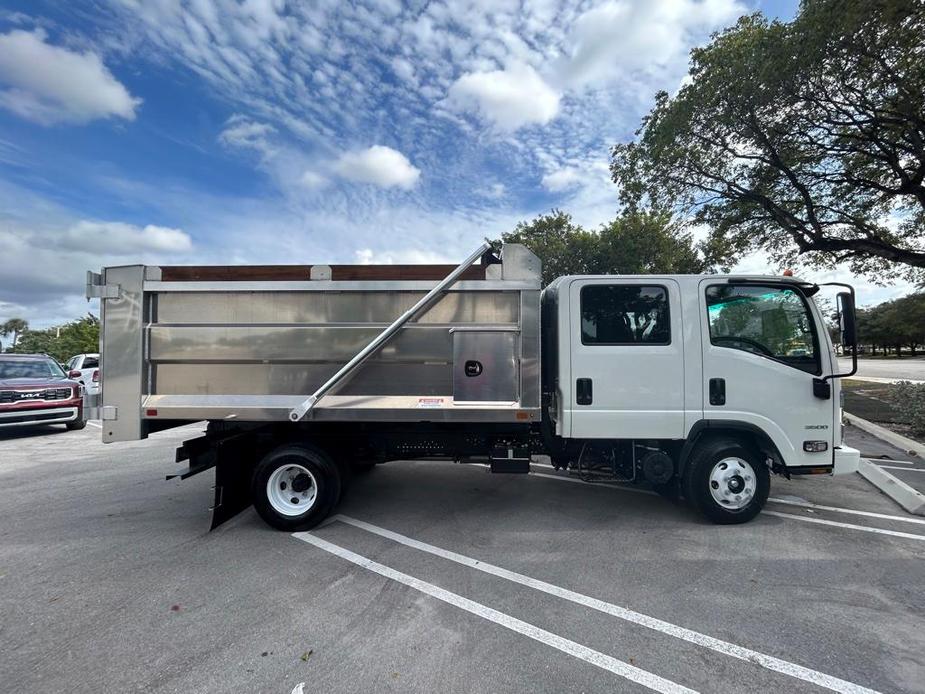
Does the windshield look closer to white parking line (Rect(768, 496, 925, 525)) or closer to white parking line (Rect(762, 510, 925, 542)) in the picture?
white parking line (Rect(762, 510, 925, 542))

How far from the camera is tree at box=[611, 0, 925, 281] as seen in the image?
348 inches

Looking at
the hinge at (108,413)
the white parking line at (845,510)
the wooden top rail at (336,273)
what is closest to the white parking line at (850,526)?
the white parking line at (845,510)

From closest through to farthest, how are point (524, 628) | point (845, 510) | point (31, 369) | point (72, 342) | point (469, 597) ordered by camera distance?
point (524, 628), point (469, 597), point (845, 510), point (31, 369), point (72, 342)

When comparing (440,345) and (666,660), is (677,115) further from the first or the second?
(666,660)

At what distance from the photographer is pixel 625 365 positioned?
4.39 meters

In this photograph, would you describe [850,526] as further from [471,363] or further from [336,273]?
[336,273]

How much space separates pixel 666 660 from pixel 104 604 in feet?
12.2

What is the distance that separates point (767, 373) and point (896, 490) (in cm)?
279

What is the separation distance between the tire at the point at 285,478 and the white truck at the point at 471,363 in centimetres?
1

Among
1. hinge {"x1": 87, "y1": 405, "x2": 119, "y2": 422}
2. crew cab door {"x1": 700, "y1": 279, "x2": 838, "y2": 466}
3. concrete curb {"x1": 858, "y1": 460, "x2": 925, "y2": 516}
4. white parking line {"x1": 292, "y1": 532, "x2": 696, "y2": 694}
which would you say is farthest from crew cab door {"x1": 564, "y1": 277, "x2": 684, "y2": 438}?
hinge {"x1": 87, "y1": 405, "x2": 119, "y2": 422}

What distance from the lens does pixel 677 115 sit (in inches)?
456

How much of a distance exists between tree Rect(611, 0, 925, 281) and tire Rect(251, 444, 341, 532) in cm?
1062

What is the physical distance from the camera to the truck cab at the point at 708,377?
437 centimetres

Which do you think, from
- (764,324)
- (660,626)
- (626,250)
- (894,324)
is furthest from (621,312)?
(894,324)
